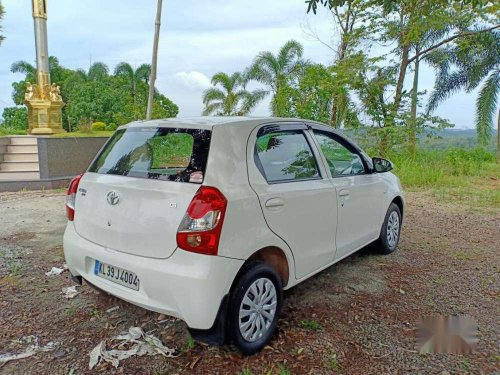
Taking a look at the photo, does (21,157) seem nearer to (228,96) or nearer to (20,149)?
(20,149)

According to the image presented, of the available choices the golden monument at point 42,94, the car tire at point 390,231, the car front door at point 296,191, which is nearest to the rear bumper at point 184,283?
the car front door at point 296,191

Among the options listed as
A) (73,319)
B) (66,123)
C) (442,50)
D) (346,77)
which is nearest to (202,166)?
(73,319)

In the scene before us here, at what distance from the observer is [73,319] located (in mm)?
3033

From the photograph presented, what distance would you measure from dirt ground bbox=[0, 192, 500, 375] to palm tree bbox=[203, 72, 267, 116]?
17738 mm

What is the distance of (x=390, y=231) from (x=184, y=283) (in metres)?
2.91

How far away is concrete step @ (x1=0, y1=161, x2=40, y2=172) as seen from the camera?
9.49m

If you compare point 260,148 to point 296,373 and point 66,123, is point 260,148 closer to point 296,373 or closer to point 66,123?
point 296,373

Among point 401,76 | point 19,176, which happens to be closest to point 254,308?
point 19,176

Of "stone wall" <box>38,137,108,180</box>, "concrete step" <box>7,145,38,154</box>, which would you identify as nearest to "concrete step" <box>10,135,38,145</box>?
"concrete step" <box>7,145,38,154</box>

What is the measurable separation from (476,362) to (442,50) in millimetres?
16960

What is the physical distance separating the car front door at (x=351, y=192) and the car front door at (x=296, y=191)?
0.47ft

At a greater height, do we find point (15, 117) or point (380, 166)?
point (15, 117)

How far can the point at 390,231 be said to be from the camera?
14.4 feet

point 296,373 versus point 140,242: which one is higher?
point 140,242
